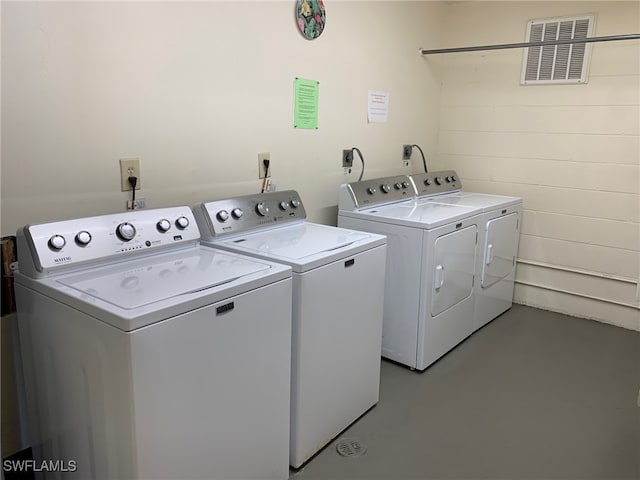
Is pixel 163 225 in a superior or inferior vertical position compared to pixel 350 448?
superior

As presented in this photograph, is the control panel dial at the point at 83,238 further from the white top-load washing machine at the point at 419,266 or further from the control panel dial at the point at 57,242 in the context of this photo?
the white top-load washing machine at the point at 419,266

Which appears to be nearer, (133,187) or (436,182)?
(133,187)

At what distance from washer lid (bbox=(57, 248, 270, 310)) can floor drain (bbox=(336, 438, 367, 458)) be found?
94cm

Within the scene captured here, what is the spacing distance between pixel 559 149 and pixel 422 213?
1.41 meters

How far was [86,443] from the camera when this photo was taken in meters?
1.62

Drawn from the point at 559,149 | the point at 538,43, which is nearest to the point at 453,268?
the point at 559,149

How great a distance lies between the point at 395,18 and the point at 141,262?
2566 mm

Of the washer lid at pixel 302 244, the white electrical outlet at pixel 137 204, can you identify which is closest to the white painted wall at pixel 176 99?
the white electrical outlet at pixel 137 204

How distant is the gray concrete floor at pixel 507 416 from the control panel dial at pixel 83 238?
1.24 m

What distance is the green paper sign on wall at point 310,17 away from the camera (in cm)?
274

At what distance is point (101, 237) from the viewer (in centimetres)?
181

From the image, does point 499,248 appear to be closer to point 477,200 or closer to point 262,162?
point 477,200

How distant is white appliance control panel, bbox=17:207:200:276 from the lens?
5.50 feet

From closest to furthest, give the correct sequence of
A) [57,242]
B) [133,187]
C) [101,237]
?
[57,242], [101,237], [133,187]
